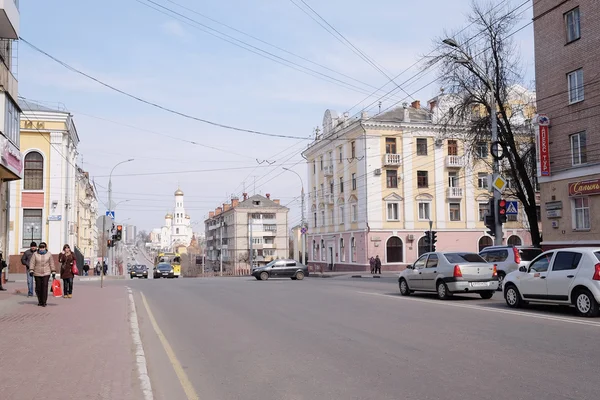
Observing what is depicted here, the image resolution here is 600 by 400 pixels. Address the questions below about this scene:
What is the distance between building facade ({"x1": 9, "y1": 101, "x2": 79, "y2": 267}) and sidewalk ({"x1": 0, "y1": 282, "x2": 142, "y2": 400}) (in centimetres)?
3126

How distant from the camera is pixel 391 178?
182 feet

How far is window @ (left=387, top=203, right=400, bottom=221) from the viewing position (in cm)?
5504

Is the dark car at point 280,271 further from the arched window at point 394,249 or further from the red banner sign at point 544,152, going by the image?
the red banner sign at point 544,152

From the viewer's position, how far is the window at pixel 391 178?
55.2 meters

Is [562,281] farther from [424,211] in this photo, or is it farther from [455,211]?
[455,211]

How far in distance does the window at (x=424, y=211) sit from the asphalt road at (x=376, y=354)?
133ft

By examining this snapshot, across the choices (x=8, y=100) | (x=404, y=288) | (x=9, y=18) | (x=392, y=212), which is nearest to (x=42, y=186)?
(x=8, y=100)

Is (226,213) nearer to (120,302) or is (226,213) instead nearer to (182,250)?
(182,250)

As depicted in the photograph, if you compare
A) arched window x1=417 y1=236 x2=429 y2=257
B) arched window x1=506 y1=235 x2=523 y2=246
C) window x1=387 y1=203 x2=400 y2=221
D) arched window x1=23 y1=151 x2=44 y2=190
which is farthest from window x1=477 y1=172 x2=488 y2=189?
arched window x1=23 y1=151 x2=44 y2=190

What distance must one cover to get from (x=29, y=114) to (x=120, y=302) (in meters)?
32.0

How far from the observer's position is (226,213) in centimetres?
11512

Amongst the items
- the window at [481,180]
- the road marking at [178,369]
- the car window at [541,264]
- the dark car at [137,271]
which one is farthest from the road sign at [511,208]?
the dark car at [137,271]

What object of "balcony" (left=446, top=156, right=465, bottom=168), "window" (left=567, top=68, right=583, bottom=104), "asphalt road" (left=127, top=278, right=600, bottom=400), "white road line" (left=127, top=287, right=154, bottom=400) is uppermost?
"balcony" (left=446, top=156, right=465, bottom=168)

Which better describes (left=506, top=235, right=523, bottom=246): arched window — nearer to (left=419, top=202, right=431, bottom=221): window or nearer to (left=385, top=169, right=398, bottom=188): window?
(left=419, top=202, right=431, bottom=221): window
